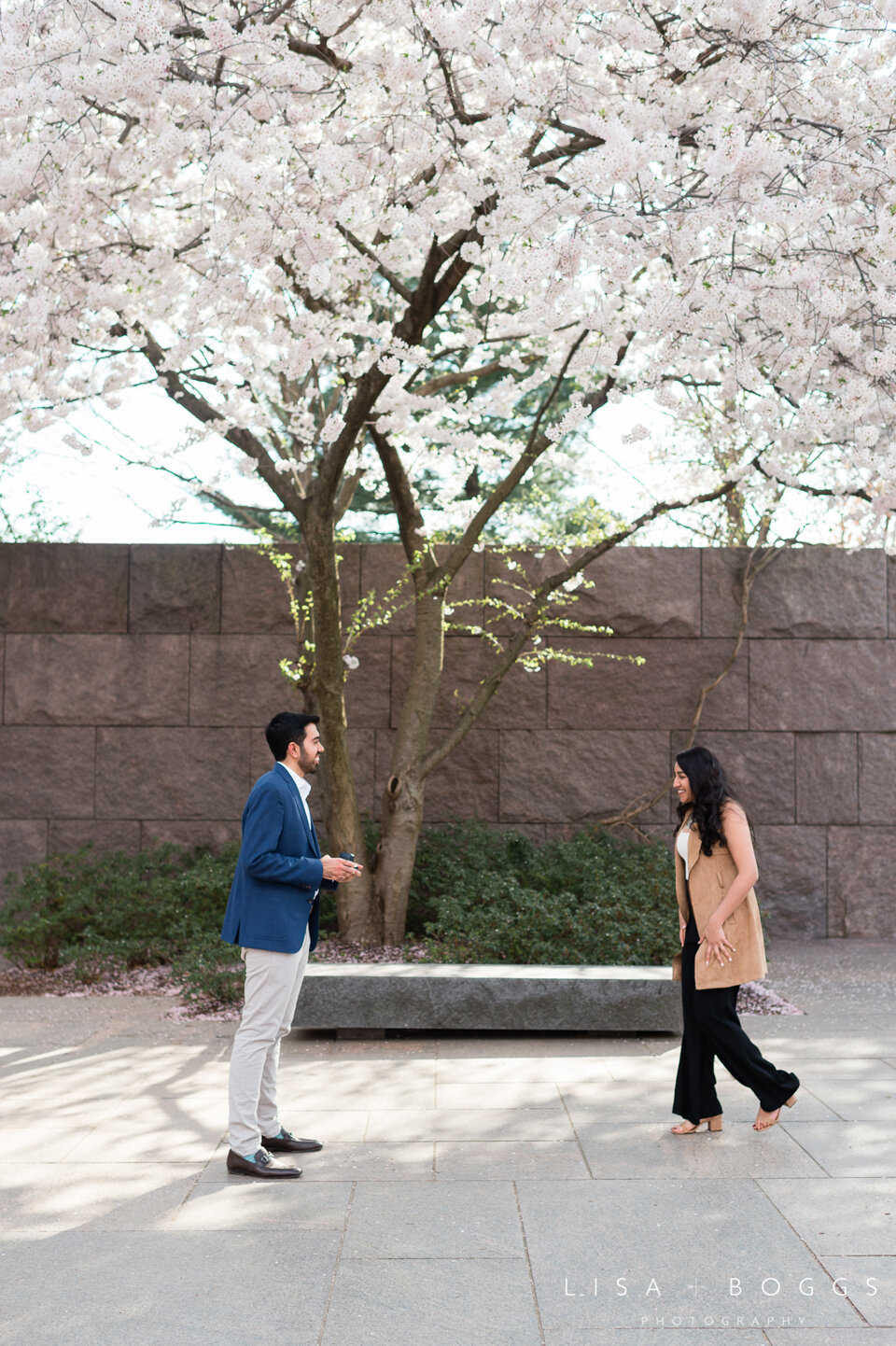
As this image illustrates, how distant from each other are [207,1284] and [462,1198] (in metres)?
1.06

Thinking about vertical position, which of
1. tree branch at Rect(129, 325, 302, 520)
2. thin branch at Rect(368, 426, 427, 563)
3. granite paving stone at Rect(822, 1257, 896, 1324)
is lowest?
granite paving stone at Rect(822, 1257, 896, 1324)

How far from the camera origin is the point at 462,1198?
4125 mm

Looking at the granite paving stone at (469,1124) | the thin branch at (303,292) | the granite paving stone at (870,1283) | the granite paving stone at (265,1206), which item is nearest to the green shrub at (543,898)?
the granite paving stone at (469,1124)

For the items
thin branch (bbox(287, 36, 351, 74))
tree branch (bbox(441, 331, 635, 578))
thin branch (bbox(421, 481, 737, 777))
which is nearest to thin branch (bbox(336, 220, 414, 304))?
thin branch (bbox(287, 36, 351, 74))

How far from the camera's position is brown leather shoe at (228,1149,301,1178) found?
432 cm

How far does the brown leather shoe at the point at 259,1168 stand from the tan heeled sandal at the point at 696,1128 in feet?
5.35

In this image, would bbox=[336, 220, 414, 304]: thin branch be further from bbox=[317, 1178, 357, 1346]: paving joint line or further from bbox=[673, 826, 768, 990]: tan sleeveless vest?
bbox=[317, 1178, 357, 1346]: paving joint line

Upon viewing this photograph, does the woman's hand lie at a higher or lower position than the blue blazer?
lower

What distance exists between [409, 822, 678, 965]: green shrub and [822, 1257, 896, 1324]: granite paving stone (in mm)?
3832

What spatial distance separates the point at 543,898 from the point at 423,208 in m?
4.79

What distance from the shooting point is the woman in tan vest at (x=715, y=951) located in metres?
4.72

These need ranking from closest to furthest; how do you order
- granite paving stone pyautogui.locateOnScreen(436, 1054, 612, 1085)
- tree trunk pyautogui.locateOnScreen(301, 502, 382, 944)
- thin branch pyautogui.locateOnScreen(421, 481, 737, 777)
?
granite paving stone pyautogui.locateOnScreen(436, 1054, 612, 1085)
tree trunk pyautogui.locateOnScreen(301, 502, 382, 944)
thin branch pyautogui.locateOnScreen(421, 481, 737, 777)

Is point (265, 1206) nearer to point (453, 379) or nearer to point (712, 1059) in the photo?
point (712, 1059)

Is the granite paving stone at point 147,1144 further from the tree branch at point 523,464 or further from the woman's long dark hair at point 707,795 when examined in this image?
the tree branch at point 523,464
